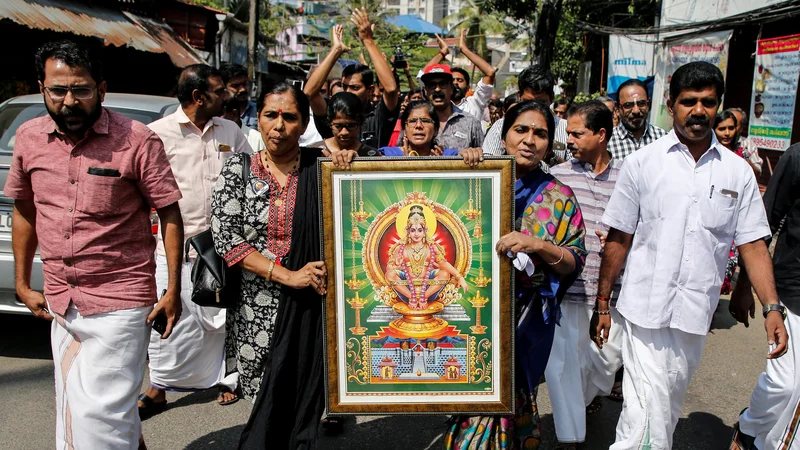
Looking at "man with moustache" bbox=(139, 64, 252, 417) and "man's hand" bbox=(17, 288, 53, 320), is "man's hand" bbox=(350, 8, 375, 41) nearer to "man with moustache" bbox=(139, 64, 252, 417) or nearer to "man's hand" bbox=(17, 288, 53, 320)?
"man with moustache" bbox=(139, 64, 252, 417)

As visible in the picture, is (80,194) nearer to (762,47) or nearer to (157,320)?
(157,320)

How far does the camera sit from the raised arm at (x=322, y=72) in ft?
14.7

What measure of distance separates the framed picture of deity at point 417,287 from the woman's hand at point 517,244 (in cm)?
5

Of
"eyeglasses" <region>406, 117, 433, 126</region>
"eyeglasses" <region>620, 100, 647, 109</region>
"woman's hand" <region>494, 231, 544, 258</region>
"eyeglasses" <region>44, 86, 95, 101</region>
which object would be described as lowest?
"woman's hand" <region>494, 231, 544, 258</region>

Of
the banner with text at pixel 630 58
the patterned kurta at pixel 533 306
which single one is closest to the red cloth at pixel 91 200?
the patterned kurta at pixel 533 306

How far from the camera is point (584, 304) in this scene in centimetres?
374

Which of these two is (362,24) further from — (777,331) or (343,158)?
(777,331)

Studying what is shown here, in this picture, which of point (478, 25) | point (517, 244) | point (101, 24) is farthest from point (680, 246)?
point (478, 25)

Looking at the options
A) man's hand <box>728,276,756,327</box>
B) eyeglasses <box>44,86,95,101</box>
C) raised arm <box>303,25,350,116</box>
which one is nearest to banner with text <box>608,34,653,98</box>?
raised arm <box>303,25,350,116</box>

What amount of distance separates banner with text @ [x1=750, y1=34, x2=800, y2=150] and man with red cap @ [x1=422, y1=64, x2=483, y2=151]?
611 cm

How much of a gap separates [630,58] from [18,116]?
39.9 ft

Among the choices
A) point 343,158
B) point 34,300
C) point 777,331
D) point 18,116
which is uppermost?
point 18,116

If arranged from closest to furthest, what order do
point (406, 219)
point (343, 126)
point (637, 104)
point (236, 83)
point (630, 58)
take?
point (406, 219) → point (343, 126) → point (637, 104) → point (236, 83) → point (630, 58)

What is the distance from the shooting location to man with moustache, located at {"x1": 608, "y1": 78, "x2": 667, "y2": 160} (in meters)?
4.73
